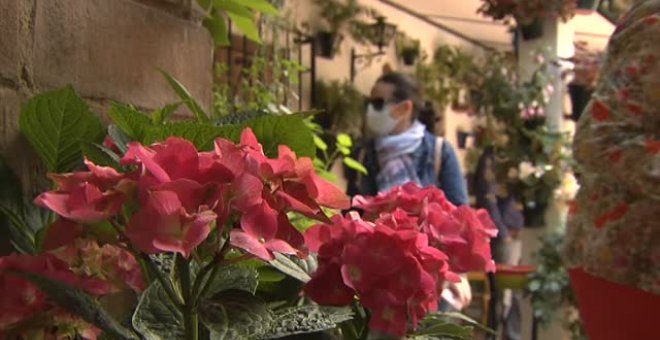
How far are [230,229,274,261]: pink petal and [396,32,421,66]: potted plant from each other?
544 cm

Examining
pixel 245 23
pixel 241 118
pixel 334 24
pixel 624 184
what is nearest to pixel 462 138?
pixel 334 24

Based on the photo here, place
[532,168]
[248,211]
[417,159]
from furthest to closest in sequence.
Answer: [532,168]
[417,159]
[248,211]

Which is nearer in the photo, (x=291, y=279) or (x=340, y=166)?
(x=291, y=279)

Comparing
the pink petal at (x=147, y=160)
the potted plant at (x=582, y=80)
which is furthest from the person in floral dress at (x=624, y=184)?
the potted plant at (x=582, y=80)

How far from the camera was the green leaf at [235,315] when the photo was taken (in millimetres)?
591

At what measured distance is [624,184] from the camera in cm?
142

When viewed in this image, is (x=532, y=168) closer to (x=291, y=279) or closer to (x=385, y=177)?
(x=385, y=177)

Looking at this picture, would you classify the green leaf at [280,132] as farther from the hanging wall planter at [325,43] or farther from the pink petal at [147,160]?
the hanging wall planter at [325,43]

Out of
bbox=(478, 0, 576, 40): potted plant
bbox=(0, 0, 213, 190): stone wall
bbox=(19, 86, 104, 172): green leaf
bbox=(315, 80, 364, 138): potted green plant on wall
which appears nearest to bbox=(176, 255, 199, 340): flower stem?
bbox=(19, 86, 104, 172): green leaf

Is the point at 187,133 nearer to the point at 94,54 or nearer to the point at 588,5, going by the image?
the point at 94,54

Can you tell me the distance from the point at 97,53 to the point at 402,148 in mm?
1635

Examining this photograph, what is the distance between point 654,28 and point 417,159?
1187 millimetres

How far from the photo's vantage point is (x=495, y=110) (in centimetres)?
412

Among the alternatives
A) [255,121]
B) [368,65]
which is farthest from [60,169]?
[368,65]
